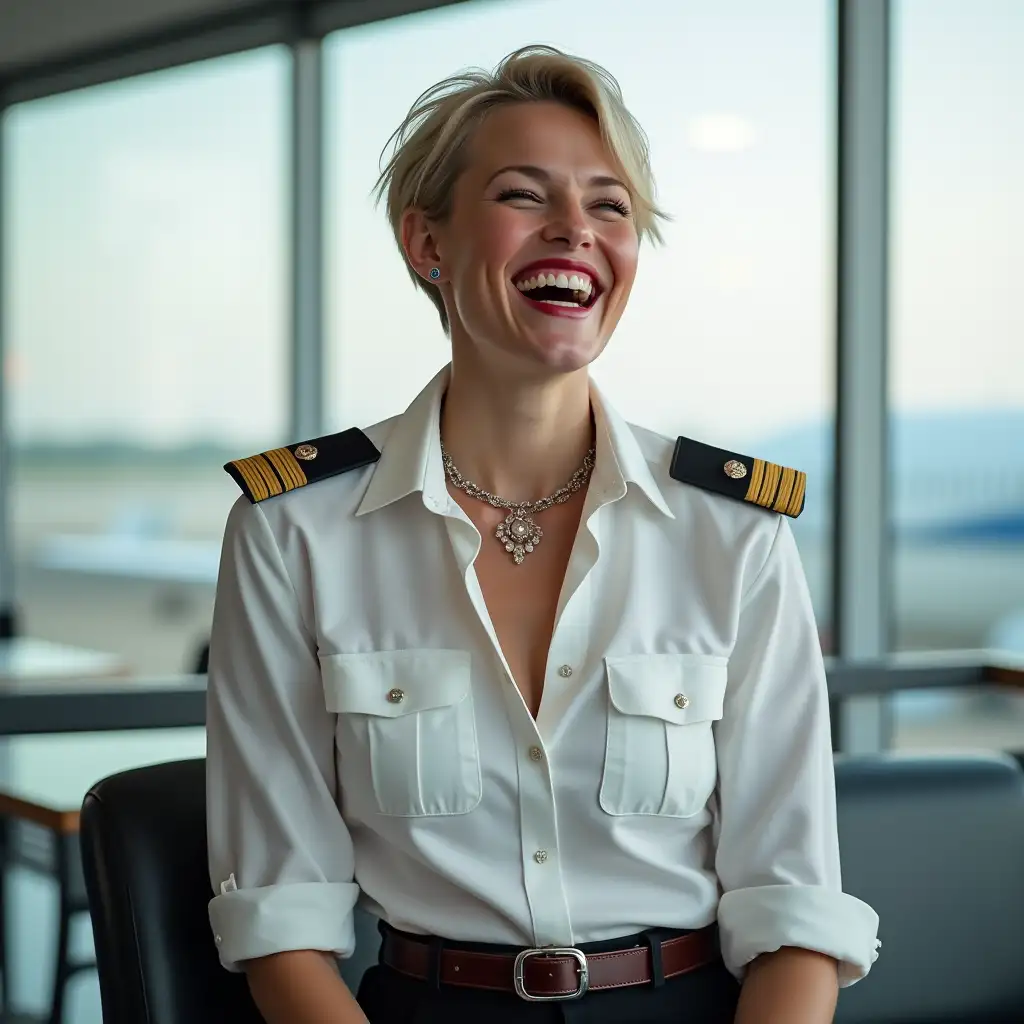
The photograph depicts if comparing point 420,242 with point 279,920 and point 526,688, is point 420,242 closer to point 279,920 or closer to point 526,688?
point 526,688

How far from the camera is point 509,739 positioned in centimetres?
139

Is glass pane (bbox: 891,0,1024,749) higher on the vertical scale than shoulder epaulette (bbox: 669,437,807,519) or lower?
higher

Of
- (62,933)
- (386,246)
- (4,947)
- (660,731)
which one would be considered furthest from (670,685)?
(386,246)

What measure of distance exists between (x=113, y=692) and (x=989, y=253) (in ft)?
11.8

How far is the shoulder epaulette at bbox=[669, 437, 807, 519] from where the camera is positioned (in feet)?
4.85

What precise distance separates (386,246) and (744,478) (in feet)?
11.0

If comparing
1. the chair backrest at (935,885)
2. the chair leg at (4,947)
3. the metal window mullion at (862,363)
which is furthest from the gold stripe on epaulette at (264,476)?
the metal window mullion at (862,363)

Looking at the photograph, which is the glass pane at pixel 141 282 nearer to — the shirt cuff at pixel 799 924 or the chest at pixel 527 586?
the chest at pixel 527 586

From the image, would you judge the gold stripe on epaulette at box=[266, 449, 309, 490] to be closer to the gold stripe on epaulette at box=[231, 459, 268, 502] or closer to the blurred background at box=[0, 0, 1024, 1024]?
the gold stripe on epaulette at box=[231, 459, 268, 502]

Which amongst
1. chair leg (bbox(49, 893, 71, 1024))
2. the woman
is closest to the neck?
the woman

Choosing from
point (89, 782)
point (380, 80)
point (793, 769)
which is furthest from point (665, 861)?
point (380, 80)

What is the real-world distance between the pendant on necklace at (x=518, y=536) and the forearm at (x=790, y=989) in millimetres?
477

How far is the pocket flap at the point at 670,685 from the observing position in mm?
1392

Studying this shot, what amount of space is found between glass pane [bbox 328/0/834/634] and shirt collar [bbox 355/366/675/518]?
7.73 feet
